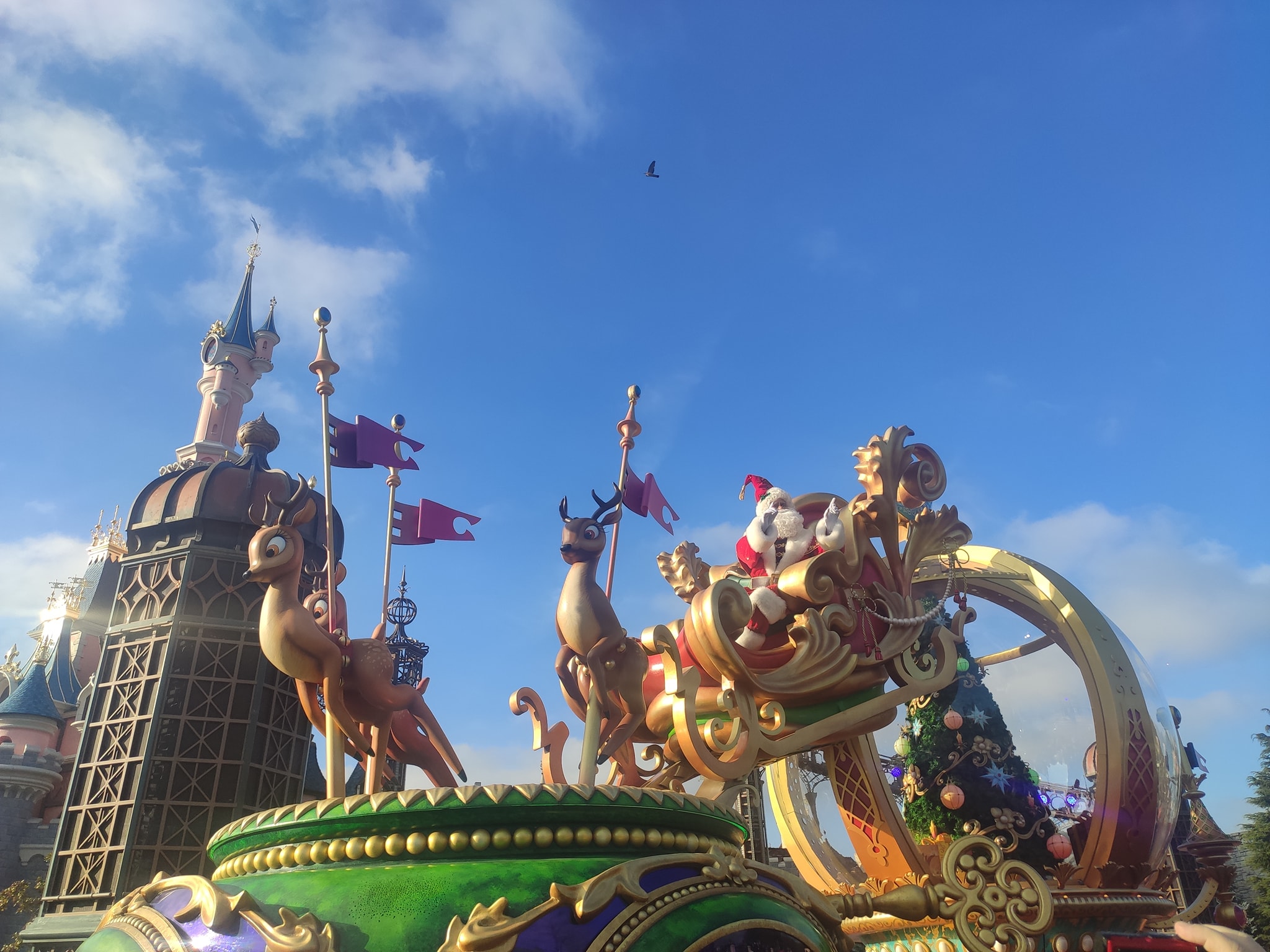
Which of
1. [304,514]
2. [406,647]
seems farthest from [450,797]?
[406,647]

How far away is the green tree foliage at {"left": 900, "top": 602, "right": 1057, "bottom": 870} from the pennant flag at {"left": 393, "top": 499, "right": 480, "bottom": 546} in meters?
3.28

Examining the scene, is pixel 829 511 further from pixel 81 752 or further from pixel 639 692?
pixel 81 752

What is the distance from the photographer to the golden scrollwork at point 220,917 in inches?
87.0

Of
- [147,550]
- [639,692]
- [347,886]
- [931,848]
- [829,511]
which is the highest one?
[147,550]

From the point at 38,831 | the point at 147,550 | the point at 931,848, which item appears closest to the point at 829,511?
the point at 931,848

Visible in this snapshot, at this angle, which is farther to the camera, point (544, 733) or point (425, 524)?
point (425, 524)

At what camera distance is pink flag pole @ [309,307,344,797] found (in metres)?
4.10

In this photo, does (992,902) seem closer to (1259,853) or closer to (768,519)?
(768,519)

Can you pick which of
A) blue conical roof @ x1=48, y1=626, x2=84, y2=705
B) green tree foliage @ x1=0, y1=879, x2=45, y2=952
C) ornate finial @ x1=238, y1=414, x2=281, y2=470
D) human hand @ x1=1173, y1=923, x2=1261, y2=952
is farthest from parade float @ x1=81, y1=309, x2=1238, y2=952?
blue conical roof @ x1=48, y1=626, x2=84, y2=705

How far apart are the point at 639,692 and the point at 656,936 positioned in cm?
192

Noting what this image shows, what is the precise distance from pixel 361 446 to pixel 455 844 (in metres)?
3.78

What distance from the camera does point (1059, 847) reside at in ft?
17.0

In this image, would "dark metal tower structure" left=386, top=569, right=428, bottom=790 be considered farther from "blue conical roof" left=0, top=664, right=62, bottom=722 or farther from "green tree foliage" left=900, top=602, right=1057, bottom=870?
"blue conical roof" left=0, top=664, right=62, bottom=722

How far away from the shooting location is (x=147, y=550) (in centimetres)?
1614
